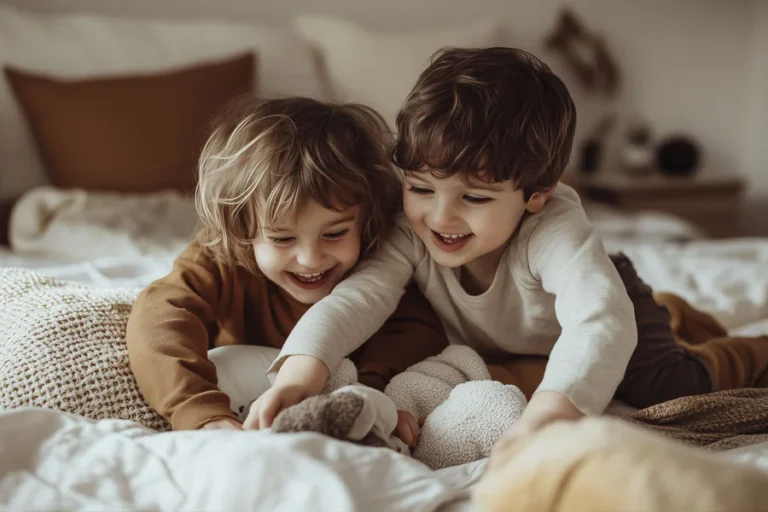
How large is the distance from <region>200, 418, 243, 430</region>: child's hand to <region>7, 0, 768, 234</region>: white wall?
2257 millimetres

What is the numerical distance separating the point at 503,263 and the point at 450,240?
108 millimetres

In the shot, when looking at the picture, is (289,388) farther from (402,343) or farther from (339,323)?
(402,343)

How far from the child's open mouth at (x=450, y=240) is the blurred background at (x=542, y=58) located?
1.15 metres

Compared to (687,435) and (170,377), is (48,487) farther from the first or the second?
(687,435)

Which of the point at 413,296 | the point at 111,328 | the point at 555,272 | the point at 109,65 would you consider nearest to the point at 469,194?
the point at 555,272

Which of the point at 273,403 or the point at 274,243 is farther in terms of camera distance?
the point at 274,243

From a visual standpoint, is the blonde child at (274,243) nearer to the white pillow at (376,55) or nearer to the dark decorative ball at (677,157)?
the white pillow at (376,55)

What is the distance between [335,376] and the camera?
0.95 m

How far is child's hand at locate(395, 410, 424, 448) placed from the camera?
2.89ft

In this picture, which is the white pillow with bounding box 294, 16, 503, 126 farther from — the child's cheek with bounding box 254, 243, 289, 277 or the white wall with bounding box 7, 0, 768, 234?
the child's cheek with bounding box 254, 243, 289, 277

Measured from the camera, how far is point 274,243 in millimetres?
1048

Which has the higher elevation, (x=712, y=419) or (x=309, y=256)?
(x=309, y=256)

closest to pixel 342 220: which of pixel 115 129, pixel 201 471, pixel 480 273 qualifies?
pixel 480 273

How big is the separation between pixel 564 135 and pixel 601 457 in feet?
1.89
